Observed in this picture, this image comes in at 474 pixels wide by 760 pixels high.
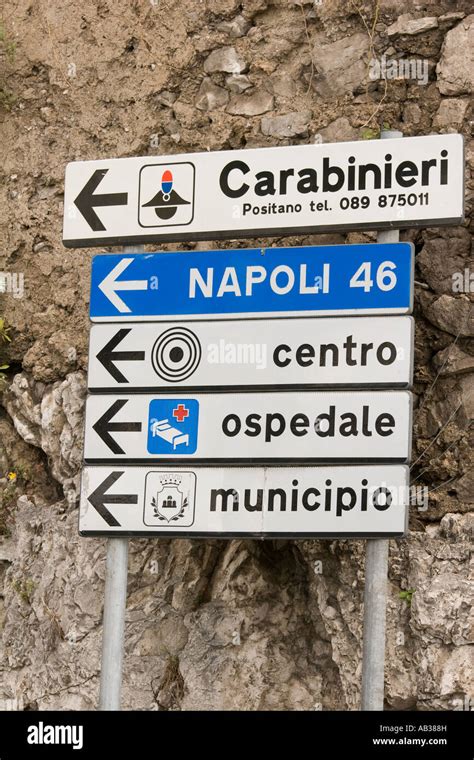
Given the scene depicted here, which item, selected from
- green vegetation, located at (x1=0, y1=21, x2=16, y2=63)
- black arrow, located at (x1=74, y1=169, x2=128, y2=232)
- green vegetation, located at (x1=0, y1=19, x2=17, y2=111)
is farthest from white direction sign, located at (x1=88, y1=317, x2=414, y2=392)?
green vegetation, located at (x1=0, y1=21, x2=16, y2=63)

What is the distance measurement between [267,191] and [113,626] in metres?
1.73

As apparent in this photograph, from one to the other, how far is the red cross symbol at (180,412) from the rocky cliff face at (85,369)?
84 centimetres

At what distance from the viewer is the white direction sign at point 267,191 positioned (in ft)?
13.3

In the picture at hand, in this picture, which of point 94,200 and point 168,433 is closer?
point 168,433

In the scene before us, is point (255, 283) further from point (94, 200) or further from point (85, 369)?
point (85, 369)

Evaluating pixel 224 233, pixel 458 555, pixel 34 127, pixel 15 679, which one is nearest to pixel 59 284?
pixel 34 127

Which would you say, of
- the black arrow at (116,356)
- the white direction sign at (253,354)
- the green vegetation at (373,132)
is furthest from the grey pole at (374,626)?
the green vegetation at (373,132)

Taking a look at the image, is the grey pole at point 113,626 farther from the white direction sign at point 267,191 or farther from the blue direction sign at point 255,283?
the white direction sign at point 267,191

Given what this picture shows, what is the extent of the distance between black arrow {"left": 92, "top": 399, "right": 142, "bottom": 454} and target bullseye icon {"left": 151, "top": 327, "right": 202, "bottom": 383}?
20 cm

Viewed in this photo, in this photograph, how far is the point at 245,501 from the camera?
406 cm

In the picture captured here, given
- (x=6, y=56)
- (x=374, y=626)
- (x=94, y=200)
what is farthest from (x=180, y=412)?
(x=6, y=56)

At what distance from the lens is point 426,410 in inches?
182
